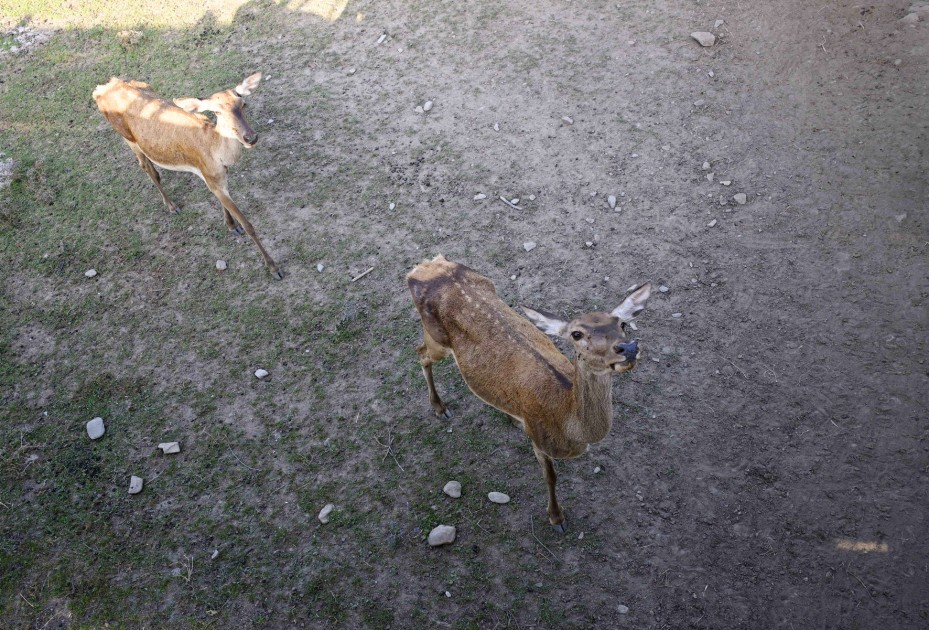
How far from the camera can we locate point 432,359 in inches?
206

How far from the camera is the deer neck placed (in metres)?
3.92

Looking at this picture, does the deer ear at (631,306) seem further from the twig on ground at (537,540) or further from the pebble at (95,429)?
the pebble at (95,429)

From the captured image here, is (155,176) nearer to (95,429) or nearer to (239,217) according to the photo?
(239,217)

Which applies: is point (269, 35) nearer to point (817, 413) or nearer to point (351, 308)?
point (351, 308)

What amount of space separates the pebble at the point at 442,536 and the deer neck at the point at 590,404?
1336mm

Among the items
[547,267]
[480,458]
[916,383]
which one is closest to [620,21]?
[547,267]

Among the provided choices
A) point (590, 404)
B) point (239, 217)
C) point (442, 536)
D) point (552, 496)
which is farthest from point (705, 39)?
point (442, 536)

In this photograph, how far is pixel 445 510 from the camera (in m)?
4.99

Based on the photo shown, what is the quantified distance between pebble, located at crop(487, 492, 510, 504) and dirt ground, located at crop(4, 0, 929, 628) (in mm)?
79

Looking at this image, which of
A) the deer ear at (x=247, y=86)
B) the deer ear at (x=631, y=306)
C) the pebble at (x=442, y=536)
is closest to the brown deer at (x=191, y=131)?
the deer ear at (x=247, y=86)

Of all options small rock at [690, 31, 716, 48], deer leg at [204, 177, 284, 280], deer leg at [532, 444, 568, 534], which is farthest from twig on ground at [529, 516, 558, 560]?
small rock at [690, 31, 716, 48]

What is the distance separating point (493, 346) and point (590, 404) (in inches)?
36.6

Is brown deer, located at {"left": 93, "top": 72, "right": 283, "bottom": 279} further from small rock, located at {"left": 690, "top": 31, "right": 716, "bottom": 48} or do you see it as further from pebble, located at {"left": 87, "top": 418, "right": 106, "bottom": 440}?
small rock, located at {"left": 690, "top": 31, "right": 716, "bottom": 48}

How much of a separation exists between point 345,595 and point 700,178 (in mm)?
5571
